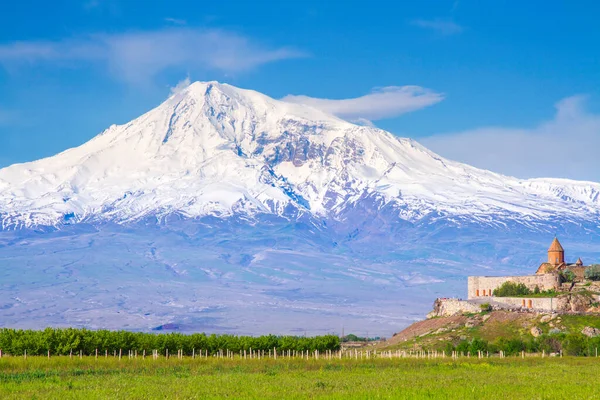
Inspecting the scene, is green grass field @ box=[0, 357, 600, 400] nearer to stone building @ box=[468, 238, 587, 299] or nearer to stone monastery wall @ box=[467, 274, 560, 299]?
stone monastery wall @ box=[467, 274, 560, 299]

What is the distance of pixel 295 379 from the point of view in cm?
4519

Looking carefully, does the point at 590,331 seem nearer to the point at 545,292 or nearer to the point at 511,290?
the point at 545,292

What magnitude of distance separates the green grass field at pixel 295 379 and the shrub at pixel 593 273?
33847 mm

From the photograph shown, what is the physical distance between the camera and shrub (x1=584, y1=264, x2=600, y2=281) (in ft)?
309

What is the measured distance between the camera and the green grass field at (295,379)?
37750 mm

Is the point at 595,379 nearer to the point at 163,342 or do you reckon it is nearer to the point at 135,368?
the point at 135,368

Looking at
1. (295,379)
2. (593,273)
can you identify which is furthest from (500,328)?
(295,379)

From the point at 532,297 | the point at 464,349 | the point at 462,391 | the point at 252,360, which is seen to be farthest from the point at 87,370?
the point at 532,297

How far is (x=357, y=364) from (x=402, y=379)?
1181 cm

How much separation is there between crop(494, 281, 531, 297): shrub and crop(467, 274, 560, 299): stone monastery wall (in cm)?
53

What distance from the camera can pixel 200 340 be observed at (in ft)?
233

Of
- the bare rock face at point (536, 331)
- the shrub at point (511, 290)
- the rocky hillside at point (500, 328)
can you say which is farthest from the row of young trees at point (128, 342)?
the shrub at point (511, 290)

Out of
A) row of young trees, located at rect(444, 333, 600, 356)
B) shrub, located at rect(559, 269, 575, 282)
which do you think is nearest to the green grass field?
row of young trees, located at rect(444, 333, 600, 356)

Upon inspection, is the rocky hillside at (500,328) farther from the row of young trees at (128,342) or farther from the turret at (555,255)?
the turret at (555,255)
